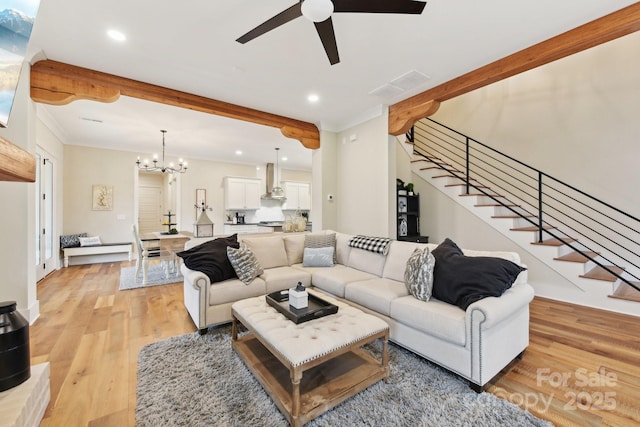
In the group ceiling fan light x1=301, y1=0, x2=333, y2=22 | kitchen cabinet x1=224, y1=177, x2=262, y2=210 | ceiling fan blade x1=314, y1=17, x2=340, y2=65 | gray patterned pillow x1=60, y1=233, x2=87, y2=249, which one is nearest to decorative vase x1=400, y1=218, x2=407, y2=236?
ceiling fan blade x1=314, y1=17, x2=340, y2=65

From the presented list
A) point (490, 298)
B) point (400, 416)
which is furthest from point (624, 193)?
point (400, 416)

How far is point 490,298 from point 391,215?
2.54 metres

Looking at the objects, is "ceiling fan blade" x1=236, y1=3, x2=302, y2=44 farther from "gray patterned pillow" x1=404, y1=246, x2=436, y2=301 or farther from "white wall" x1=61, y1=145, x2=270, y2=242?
"white wall" x1=61, y1=145, x2=270, y2=242

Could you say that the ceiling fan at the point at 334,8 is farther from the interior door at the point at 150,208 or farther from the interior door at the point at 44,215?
the interior door at the point at 150,208

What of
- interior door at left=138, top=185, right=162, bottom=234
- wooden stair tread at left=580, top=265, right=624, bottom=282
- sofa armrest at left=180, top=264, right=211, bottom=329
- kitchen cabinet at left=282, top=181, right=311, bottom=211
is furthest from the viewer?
kitchen cabinet at left=282, top=181, right=311, bottom=211

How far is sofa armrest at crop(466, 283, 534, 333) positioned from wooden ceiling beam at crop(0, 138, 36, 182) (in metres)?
2.53

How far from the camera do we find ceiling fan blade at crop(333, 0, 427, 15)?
66.7 inches

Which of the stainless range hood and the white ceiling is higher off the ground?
the white ceiling

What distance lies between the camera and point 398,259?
2.93m

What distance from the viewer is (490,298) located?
188 centimetres

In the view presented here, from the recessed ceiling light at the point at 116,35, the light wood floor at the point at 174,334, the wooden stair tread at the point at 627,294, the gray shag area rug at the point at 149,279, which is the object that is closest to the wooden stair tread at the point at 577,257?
the wooden stair tread at the point at 627,294

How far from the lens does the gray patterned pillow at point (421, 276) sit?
222 centimetres

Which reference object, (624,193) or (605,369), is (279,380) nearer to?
(605,369)

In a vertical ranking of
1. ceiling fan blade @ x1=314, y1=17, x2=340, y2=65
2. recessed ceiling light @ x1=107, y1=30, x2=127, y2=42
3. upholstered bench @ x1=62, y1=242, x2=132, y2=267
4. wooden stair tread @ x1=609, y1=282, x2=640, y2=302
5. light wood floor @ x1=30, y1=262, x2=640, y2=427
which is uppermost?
recessed ceiling light @ x1=107, y1=30, x2=127, y2=42
